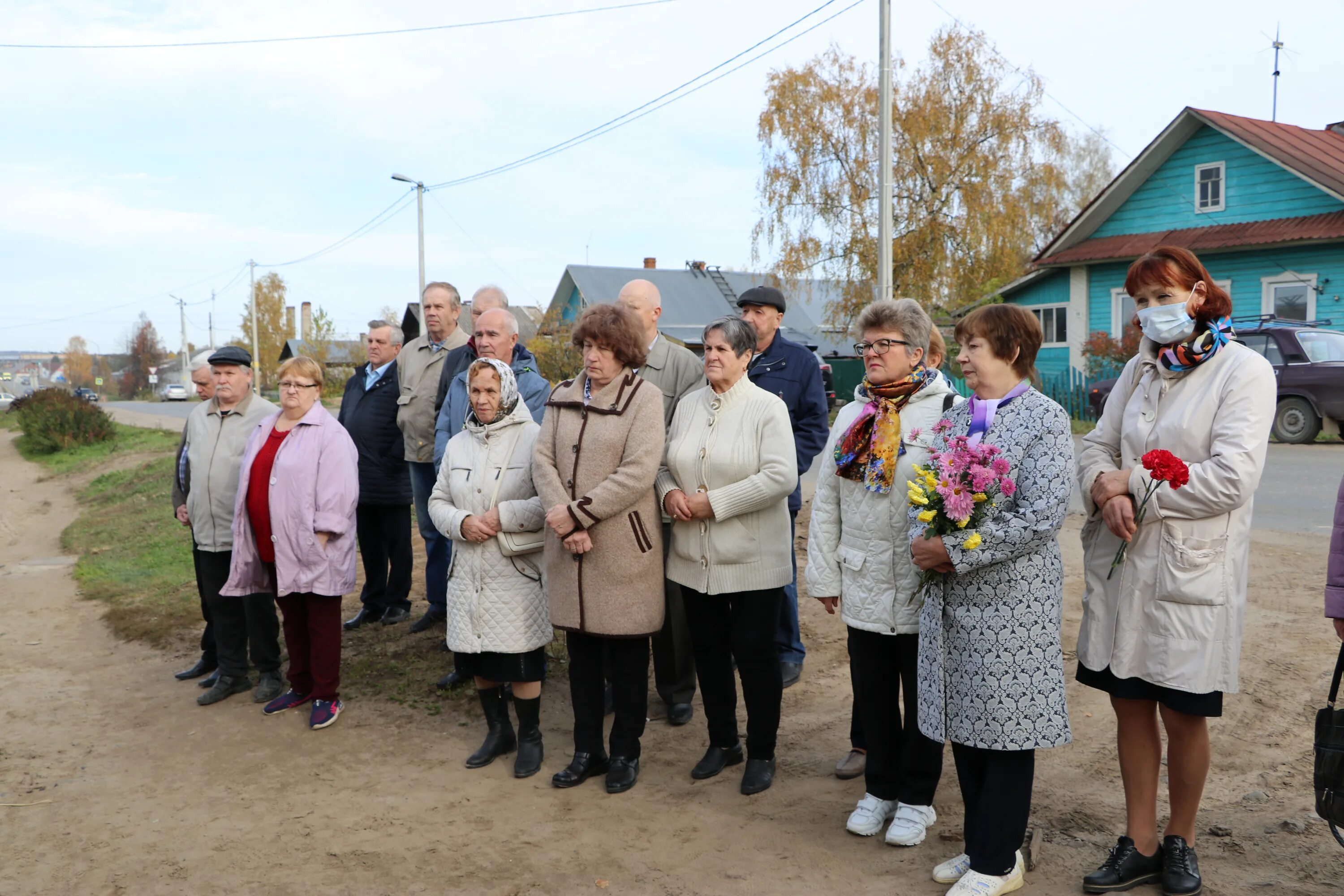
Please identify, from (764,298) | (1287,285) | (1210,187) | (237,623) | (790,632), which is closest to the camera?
(764,298)

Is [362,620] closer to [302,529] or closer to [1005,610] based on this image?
[302,529]

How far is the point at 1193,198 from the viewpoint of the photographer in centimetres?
2142

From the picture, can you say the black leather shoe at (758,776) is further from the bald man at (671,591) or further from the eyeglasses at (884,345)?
the eyeglasses at (884,345)

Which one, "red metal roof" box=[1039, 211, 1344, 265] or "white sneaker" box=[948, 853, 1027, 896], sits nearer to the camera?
"white sneaker" box=[948, 853, 1027, 896]

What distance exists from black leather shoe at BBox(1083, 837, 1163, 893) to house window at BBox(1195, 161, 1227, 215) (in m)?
21.0

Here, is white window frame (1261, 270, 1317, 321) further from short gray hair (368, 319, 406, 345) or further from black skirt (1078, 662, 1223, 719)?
black skirt (1078, 662, 1223, 719)

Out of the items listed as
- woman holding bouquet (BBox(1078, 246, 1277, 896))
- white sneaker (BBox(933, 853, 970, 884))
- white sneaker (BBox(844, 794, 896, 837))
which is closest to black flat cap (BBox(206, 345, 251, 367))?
white sneaker (BBox(844, 794, 896, 837))

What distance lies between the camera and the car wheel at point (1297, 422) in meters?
14.3

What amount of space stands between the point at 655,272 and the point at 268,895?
138 ft


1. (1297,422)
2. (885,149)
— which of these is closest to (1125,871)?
(885,149)

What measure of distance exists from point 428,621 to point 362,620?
60cm

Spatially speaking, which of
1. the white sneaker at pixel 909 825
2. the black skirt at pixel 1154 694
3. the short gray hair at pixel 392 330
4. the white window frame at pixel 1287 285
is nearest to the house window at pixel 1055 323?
the white window frame at pixel 1287 285

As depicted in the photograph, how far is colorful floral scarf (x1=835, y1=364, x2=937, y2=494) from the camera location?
3.75 m

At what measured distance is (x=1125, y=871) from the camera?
3.33m
